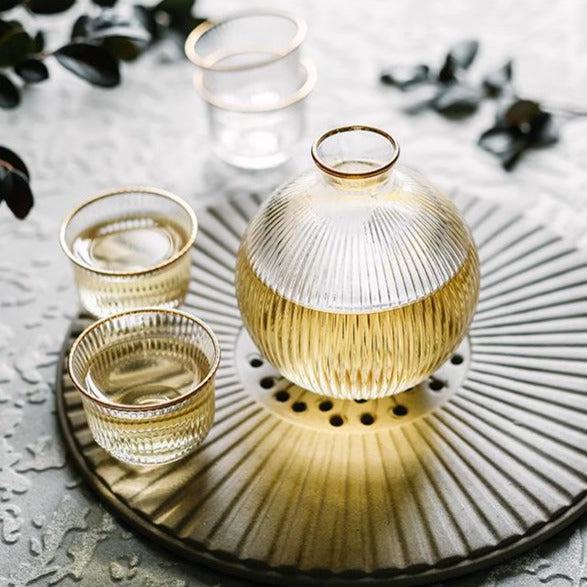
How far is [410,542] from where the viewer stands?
0.55 metres

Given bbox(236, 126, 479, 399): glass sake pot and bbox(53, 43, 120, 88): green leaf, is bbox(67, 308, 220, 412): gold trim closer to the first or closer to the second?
bbox(236, 126, 479, 399): glass sake pot

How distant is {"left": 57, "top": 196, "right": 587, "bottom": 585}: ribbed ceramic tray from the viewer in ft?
1.82

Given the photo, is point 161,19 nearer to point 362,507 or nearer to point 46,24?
point 46,24

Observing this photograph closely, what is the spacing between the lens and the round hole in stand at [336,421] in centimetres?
62

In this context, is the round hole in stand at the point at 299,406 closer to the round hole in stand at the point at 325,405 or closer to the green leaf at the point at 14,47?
the round hole in stand at the point at 325,405

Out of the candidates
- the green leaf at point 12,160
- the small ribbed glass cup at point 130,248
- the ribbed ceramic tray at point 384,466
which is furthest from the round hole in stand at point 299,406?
the green leaf at point 12,160

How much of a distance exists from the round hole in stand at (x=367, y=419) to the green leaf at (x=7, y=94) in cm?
37

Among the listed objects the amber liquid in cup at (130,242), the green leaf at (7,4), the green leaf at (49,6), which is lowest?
the amber liquid in cup at (130,242)

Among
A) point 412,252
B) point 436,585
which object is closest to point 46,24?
point 412,252

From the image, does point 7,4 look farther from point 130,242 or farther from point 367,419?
point 367,419

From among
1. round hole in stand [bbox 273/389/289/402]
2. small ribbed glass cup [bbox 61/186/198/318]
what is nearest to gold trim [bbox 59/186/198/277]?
small ribbed glass cup [bbox 61/186/198/318]

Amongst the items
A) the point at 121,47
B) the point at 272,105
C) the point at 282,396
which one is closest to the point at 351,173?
the point at 282,396

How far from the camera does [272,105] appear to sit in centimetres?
80

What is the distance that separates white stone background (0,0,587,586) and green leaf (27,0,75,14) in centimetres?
14
